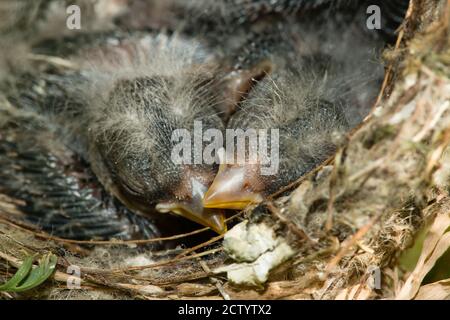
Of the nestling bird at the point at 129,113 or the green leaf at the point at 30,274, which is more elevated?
the nestling bird at the point at 129,113

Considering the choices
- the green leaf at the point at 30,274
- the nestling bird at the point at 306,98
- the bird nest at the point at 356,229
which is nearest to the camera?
the bird nest at the point at 356,229

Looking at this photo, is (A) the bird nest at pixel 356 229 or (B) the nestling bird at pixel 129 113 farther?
(B) the nestling bird at pixel 129 113

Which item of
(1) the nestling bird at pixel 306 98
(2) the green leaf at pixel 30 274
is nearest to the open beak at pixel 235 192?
(1) the nestling bird at pixel 306 98

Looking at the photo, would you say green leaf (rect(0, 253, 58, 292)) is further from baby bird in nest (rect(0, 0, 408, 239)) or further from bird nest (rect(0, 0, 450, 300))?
baby bird in nest (rect(0, 0, 408, 239))

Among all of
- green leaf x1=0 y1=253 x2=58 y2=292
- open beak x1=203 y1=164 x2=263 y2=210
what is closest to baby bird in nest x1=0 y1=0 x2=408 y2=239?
open beak x1=203 y1=164 x2=263 y2=210

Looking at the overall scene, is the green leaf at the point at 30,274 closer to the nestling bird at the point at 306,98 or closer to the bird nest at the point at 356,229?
the bird nest at the point at 356,229

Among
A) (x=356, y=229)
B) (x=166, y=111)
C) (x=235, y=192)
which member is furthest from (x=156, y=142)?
(x=356, y=229)

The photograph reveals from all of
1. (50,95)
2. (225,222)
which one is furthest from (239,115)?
(50,95)

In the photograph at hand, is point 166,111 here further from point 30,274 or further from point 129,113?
point 30,274
